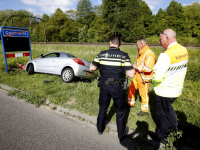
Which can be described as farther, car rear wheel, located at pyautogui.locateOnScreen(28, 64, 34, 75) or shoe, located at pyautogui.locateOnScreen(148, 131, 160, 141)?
car rear wheel, located at pyautogui.locateOnScreen(28, 64, 34, 75)

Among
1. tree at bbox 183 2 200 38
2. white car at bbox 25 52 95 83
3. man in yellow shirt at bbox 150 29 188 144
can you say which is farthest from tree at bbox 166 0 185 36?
man in yellow shirt at bbox 150 29 188 144

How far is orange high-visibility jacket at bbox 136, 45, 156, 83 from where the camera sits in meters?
3.34

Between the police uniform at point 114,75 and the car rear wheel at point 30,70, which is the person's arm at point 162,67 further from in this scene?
the car rear wheel at point 30,70

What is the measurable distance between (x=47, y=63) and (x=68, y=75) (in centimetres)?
147

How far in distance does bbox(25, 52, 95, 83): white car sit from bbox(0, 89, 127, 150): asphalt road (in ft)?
7.64

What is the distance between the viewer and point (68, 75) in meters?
5.93

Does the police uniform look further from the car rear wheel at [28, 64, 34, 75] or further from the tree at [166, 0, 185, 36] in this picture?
the tree at [166, 0, 185, 36]

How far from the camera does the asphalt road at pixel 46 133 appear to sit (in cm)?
256

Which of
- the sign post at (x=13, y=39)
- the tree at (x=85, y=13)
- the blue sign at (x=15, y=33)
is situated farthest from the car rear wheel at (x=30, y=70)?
the tree at (x=85, y=13)

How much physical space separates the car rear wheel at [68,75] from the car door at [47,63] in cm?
76

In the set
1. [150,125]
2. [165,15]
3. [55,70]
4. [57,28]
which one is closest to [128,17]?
[165,15]

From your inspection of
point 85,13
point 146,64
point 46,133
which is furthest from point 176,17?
point 46,133

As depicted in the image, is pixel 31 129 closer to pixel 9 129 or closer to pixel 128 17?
pixel 9 129

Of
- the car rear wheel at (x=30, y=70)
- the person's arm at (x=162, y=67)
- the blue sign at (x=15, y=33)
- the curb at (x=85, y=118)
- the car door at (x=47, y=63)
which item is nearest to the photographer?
the person's arm at (x=162, y=67)
